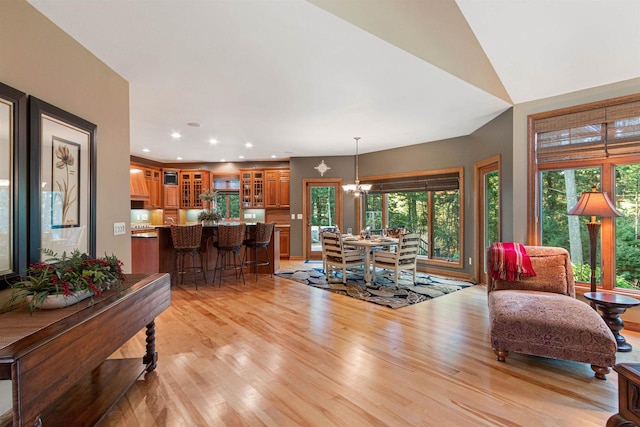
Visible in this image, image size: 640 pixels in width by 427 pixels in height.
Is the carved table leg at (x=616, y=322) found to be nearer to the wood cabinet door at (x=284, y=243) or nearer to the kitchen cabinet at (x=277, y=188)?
the wood cabinet door at (x=284, y=243)

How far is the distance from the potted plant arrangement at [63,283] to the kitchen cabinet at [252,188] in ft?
20.3

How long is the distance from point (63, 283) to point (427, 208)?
5795 millimetres

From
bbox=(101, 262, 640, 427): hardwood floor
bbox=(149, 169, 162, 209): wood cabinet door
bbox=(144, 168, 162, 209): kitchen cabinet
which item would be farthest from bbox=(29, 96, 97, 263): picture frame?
bbox=(149, 169, 162, 209): wood cabinet door

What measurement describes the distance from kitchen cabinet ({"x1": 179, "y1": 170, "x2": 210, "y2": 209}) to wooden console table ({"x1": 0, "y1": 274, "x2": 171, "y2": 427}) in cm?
621

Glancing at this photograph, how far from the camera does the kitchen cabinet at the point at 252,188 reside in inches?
321

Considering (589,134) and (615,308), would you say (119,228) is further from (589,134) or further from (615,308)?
(589,134)

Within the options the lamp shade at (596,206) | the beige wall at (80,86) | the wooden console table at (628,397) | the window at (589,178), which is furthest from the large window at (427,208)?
the beige wall at (80,86)

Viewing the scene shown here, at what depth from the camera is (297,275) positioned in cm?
580

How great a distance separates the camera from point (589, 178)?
3.47 meters

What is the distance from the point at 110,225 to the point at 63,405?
4.75 feet

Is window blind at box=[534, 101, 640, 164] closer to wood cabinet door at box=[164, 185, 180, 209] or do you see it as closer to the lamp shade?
the lamp shade

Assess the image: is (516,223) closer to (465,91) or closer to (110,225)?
(465,91)

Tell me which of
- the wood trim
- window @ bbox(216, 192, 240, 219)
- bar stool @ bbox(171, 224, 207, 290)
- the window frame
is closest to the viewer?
the wood trim

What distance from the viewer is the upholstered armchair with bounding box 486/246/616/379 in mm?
2254
